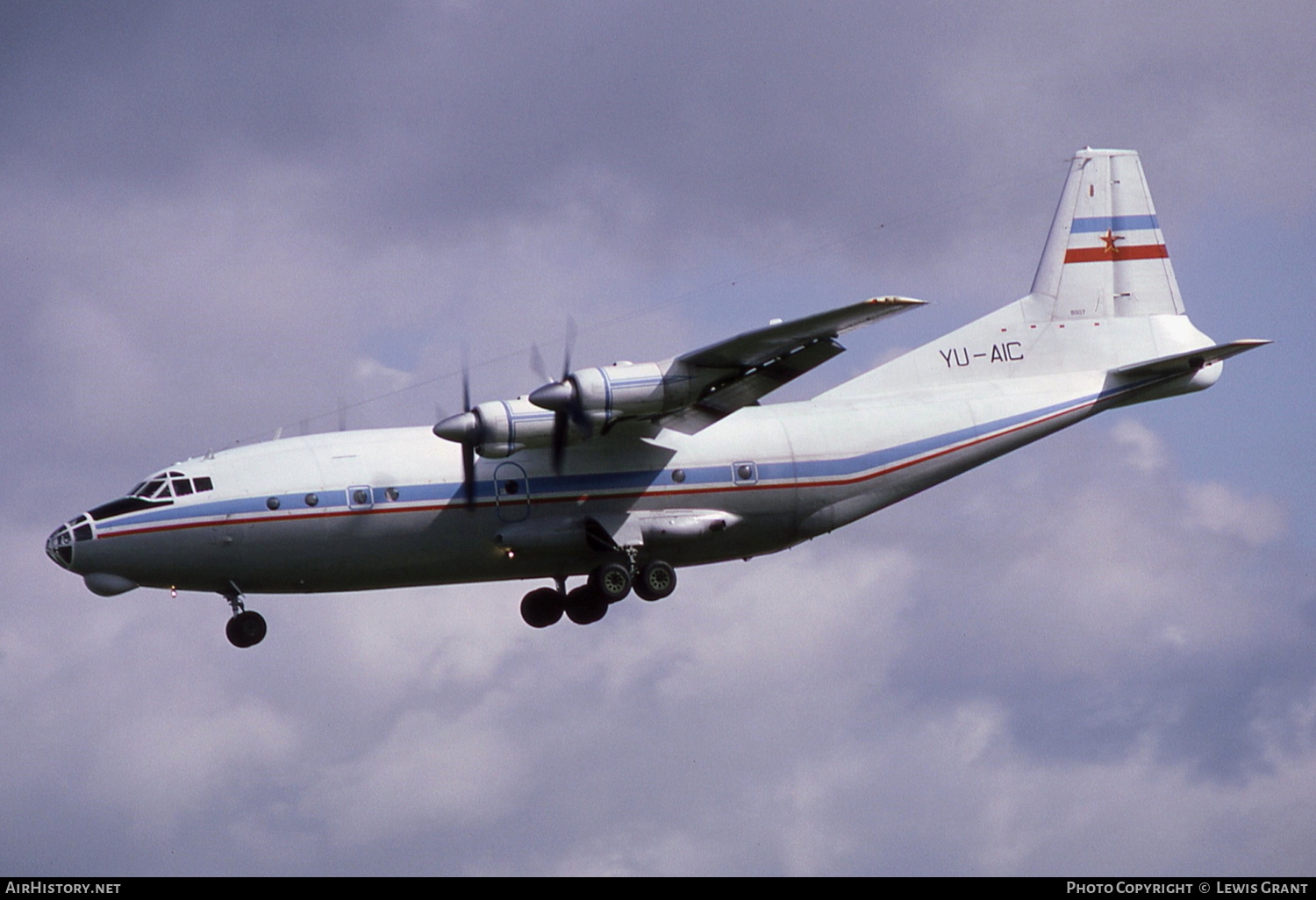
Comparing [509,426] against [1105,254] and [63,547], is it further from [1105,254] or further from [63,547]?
[1105,254]

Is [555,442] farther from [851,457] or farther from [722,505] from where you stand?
[851,457]

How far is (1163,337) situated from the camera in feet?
121

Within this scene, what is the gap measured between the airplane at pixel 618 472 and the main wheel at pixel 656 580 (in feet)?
0.10

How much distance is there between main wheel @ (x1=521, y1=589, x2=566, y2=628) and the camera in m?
34.8

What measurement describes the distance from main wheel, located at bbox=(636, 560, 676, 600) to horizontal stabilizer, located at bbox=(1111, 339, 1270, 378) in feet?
32.4

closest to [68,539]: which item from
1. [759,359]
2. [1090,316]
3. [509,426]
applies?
[509,426]

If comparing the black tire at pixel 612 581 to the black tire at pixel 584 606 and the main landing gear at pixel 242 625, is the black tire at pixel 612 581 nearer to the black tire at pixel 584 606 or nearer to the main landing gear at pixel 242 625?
the black tire at pixel 584 606

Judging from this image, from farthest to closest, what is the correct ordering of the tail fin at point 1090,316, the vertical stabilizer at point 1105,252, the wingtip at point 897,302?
the vertical stabilizer at point 1105,252, the tail fin at point 1090,316, the wingtip at point 897,302

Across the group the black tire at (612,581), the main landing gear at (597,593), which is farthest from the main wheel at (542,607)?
the black tire at (612,581)

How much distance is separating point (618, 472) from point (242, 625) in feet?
22.7

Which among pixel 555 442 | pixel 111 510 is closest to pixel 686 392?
pixel 555 442

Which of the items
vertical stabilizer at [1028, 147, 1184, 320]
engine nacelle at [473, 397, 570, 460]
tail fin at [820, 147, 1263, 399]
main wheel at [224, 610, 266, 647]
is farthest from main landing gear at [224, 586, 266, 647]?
vertical stabilizer at [1028, 147, 1184, 320]

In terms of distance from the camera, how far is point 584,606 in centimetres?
3438

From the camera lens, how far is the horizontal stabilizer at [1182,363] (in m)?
34.7
